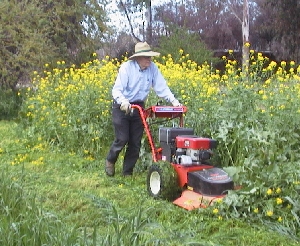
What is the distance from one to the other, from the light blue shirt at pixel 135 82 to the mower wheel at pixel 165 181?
99cm

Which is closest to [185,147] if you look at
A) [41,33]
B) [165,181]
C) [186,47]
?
[165,181]

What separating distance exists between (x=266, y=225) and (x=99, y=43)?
13896 mm

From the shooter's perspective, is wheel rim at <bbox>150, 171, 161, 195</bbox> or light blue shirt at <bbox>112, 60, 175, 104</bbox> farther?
light blue shirt at <bbox>112, 60, 175, 104</bbox>

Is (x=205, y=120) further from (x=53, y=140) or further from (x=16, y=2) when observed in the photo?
(x=16, y=2)

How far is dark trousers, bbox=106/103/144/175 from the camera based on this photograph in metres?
6.29

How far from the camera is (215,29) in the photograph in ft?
116

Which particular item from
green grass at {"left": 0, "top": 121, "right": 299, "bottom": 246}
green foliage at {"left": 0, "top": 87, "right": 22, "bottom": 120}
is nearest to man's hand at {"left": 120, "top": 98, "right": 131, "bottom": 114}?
green grass at {"left": 0, "top": 121, "right": 299, "bottom": 246}

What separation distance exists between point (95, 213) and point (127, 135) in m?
1.78

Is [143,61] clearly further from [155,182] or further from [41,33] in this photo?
[41,33]

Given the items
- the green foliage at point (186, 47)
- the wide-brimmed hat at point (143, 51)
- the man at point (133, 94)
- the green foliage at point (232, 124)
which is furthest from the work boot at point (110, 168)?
the green foliage at point (186, 47)

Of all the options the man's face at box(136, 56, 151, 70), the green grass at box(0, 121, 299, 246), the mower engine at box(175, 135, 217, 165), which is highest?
the man's face at box(136, 56, 151, 70)

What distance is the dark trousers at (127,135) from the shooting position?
6.29 m

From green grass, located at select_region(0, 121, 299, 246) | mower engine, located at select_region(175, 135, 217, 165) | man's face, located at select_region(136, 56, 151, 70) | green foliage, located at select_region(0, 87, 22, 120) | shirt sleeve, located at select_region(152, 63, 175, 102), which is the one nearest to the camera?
green grass, located at select_region(0, 121, 299, 246)

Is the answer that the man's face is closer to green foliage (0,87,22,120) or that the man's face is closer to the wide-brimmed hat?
the wide-brimmed hat
